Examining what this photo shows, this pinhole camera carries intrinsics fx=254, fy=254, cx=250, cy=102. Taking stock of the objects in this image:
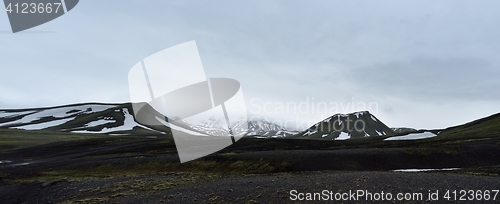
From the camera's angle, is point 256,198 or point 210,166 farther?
point 210,166

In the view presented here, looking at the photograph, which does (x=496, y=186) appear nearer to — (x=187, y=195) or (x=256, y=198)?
(x=256, y=198)

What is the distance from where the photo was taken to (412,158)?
133ft

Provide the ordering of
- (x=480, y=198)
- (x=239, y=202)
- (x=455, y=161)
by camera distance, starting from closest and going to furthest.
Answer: (x=480, y=198), (x=239, y=202), (x=455, y=161)

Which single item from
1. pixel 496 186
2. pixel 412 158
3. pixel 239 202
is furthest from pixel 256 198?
pixel 412 158

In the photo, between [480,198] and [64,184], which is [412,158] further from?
[64,184]

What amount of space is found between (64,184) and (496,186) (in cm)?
3943

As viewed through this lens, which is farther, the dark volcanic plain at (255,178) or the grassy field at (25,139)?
the grassy field at (25,139)

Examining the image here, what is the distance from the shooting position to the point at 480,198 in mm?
15406

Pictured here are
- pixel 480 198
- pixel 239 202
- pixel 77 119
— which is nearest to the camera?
pixel 480 198

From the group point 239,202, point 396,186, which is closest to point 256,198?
point 239,202

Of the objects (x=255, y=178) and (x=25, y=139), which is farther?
(x=25, y=139)

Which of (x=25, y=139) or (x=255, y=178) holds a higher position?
(x=255, y=178)

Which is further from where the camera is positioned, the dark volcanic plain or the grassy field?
the grassy field

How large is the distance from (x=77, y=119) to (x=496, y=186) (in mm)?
232597
